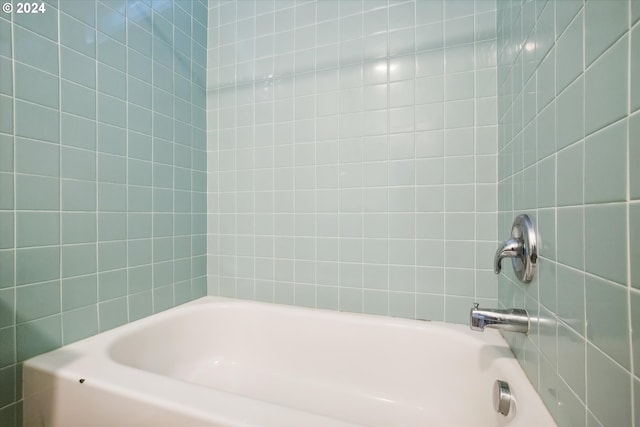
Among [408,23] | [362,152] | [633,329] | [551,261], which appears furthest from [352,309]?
[408,23]

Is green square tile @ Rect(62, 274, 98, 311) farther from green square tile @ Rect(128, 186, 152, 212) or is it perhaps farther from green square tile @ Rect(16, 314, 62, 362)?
green square tile @ Rect(128, 186, 152, 212)

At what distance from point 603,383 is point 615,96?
39 cm

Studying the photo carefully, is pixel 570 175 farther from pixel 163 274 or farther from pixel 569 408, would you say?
pixel 163 274

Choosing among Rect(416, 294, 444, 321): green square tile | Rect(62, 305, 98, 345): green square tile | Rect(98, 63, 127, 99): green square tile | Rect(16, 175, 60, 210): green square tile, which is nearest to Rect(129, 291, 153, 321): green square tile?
Rect(62, 305, 98, 345): green square tile

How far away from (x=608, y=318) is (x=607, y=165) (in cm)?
21

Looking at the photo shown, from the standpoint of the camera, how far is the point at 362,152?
3.99 ft

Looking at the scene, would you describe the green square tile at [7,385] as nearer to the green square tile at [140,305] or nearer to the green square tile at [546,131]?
the green square tile at [140,305]

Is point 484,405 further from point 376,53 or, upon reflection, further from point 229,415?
point 376,53

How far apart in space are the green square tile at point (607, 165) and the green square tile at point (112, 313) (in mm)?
1381

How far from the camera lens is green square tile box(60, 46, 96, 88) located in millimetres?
864

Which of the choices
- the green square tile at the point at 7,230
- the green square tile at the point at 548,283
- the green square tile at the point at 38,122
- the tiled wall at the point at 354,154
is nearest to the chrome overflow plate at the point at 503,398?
the green square tile at the point at 548,283

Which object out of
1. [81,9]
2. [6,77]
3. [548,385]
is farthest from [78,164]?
[548,385]

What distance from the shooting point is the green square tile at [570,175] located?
445 millimetres

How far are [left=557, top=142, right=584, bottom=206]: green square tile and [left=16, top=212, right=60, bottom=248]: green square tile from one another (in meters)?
1.32
